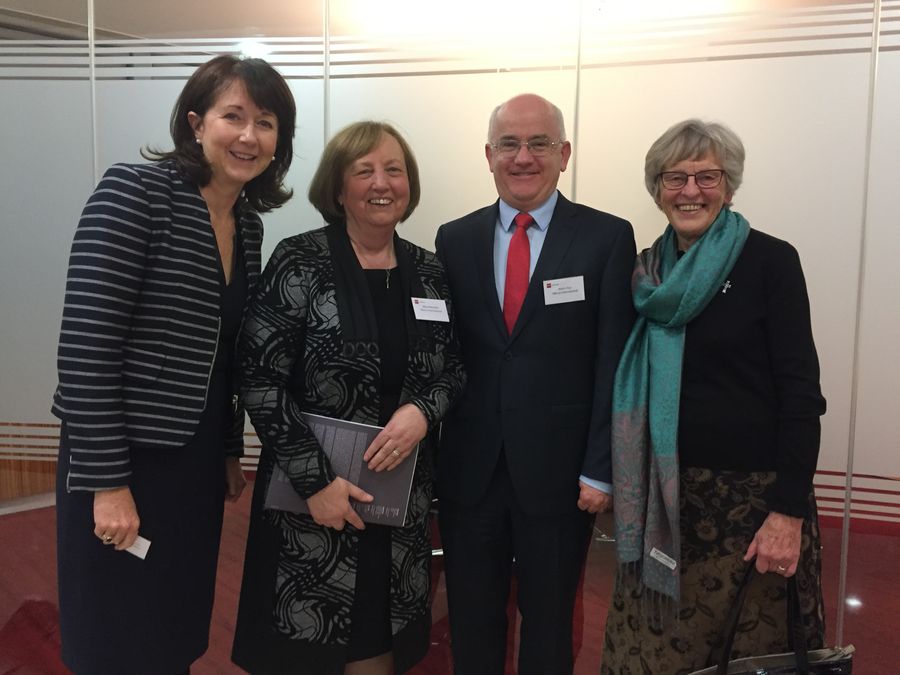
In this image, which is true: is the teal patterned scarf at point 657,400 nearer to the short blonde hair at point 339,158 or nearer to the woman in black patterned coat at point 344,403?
the woman in black patterned coat at point 344,403

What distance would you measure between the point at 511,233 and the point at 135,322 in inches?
43.9

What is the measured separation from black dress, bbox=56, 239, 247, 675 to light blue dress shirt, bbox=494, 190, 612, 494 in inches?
30.0

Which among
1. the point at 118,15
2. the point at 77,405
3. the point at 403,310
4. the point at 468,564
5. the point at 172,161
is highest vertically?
the point at 118,15

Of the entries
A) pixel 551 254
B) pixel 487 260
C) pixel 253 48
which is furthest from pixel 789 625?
pixel 253 48

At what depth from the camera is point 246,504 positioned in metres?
3.25

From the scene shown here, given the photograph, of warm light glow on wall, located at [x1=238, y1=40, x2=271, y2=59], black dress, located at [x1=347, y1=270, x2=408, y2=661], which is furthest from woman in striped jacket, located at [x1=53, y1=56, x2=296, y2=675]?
warm light glow on wall, located at [x1=238, y1=40, x2=271, y2=59]

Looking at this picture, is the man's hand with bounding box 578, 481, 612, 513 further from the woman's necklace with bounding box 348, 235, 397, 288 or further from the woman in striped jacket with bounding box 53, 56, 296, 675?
the woman in striped jacket with bounding box 53, 56, 296, 675

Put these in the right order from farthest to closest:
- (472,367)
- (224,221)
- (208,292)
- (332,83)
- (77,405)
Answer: (332,83) < (472,367) < (224,221) < (208,292) < (77,405)

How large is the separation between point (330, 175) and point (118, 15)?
7.16ft

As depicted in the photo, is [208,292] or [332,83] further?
[332,83]

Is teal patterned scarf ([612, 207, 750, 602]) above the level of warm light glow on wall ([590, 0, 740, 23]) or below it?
below

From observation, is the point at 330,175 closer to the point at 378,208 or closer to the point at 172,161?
the point at 378,208

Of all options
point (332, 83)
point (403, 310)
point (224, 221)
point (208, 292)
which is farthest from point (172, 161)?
point (332, 83)

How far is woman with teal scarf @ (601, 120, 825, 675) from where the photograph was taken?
168cm
